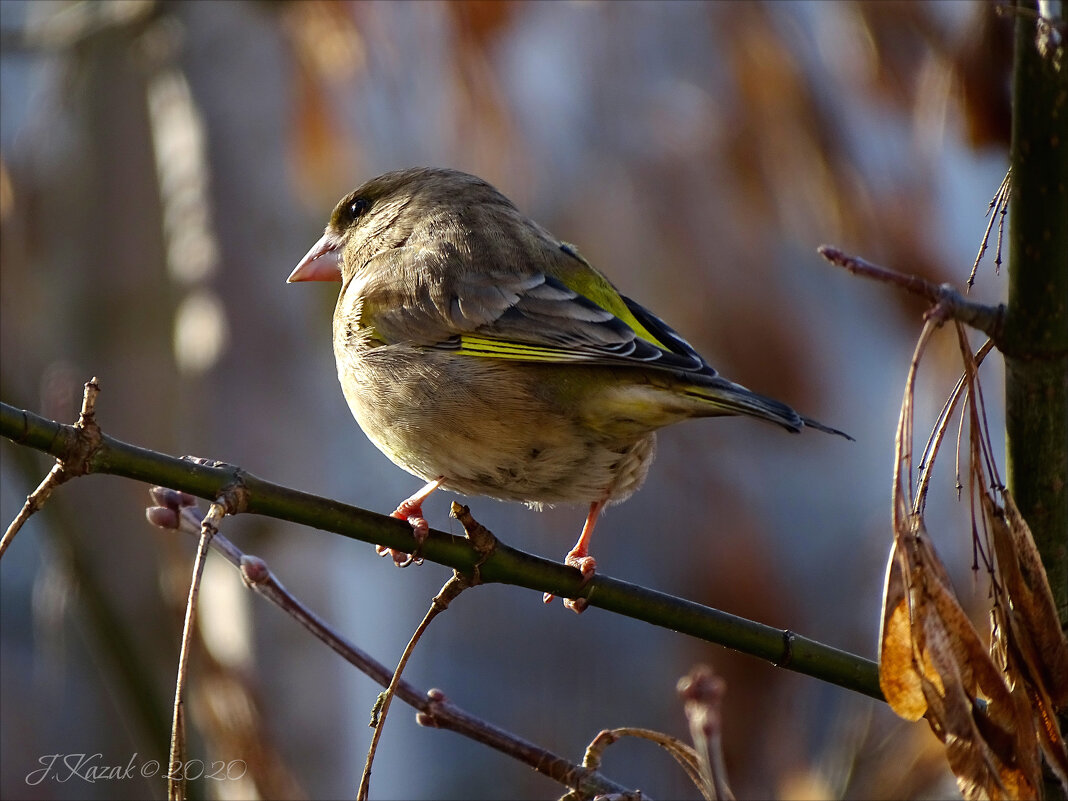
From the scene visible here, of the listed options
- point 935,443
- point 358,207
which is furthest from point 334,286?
point 935,443

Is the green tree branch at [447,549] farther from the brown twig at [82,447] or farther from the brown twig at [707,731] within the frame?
the brown twig at [707,731]

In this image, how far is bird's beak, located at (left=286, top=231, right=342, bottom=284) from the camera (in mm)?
4734

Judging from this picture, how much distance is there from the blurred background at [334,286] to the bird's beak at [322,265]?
1.02 m

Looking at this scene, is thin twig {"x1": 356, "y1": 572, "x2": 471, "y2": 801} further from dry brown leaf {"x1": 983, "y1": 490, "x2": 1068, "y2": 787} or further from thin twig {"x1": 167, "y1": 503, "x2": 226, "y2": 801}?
dry brown leaf {"x1": 983, "y1": 490, "x2": 1068, "y2": 787}

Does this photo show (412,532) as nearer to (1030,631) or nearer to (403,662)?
(403,662)

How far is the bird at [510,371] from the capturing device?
10.6ft

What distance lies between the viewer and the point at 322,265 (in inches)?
187

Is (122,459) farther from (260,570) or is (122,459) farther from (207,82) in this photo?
(207,82)

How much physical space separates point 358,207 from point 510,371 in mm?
1649

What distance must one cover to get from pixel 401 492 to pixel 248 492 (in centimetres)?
665

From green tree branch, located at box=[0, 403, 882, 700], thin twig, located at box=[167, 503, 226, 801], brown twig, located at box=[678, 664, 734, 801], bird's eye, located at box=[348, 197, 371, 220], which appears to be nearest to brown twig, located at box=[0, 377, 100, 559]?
green tree branch, located at box=[0, 403, 882, 700]

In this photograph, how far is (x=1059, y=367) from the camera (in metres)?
2.21

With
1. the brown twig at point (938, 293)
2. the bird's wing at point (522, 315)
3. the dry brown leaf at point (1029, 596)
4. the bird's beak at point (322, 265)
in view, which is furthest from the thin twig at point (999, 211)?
the bird's beak at point (322, 265)

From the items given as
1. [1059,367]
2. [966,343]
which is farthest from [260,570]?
[1059,367]
